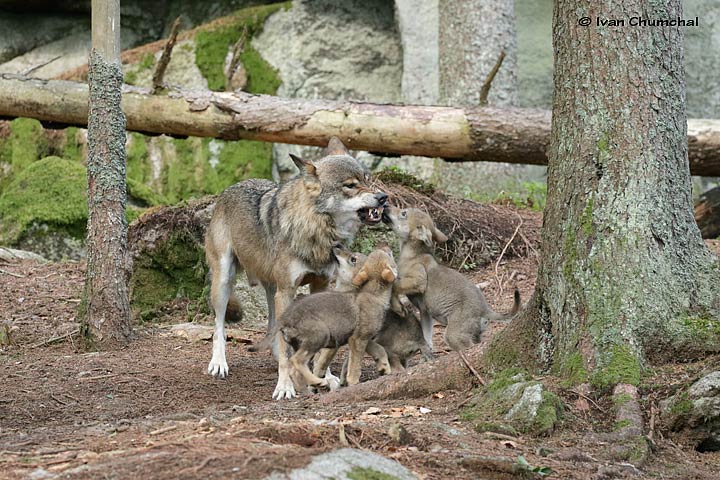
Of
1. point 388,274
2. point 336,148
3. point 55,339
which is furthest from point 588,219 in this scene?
point 55,339

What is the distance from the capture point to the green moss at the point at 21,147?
684 inches

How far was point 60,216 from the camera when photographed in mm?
13461

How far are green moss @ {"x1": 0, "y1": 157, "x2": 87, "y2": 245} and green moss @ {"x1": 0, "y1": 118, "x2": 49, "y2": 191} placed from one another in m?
3.50

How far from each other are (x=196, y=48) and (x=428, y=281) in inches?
466

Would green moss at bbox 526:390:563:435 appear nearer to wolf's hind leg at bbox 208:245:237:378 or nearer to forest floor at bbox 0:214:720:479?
forest floor at bbox 0:214:720:479

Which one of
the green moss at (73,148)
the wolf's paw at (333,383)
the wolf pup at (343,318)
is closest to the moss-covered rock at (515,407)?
the wolf pup at (343,318)

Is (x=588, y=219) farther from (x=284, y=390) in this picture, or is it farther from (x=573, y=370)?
(x=284, y=390)

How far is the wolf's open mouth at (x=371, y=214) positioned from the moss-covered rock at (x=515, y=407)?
2.57 m

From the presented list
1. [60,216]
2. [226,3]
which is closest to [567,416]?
[60,216]

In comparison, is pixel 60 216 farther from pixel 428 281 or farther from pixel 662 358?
pixel 662 358

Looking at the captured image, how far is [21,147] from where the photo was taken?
17531 millimetres

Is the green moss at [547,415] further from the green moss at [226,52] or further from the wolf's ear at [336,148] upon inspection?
the green moss at [226,52]

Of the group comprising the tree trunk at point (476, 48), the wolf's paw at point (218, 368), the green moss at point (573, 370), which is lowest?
the wolf's paw at point (218, 368)

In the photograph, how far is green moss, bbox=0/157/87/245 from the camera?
13.5 m
